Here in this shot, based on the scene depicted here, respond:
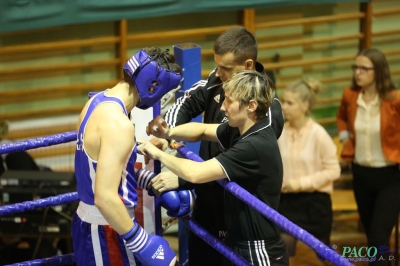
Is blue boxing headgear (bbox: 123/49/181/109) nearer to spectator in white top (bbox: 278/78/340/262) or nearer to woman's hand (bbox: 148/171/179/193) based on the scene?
woman's hand (bbox: 148/171/179/193)

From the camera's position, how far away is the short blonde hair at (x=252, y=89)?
2934 millimetres

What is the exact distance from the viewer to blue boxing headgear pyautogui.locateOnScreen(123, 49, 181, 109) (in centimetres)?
286

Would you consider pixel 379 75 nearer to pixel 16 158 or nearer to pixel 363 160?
pixel 363 160

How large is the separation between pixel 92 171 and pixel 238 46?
0.97 m

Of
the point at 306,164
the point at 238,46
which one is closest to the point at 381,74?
the point at 306,164

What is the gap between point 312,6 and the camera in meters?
7.26

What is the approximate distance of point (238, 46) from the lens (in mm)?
3369

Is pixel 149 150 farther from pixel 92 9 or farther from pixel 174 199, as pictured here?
pixel 92 9

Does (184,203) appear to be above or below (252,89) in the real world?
below

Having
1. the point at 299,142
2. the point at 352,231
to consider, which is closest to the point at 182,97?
the point at 299,142

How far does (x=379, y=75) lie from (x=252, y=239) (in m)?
2.39

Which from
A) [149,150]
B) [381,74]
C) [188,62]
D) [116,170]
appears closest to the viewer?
[116,170]

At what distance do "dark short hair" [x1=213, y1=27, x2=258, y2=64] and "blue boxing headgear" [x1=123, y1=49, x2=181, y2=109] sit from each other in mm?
544

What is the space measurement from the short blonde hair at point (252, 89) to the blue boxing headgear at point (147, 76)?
0.87 feet
